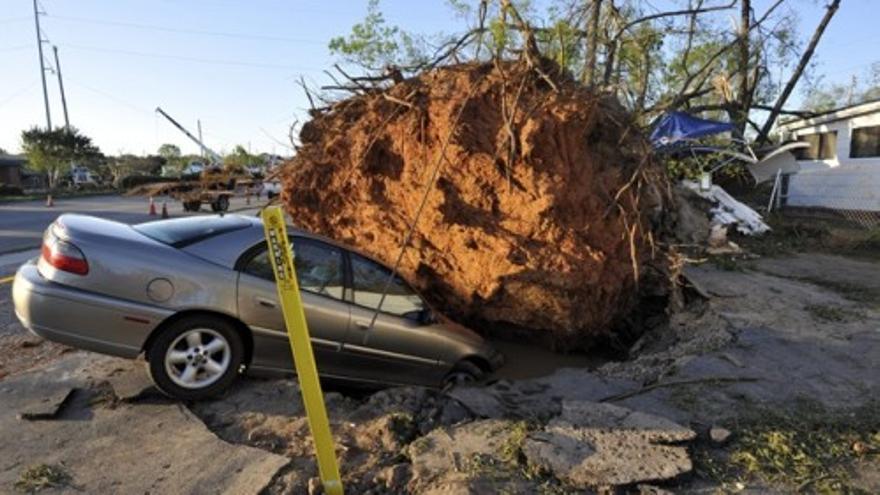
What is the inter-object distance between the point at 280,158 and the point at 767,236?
1181cm

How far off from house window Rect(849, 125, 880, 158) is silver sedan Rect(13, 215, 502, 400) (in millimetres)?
18428

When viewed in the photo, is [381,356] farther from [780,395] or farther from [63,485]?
[780,395]

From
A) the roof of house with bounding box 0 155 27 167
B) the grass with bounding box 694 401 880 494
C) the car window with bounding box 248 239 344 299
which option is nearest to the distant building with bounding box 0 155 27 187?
the roof of house with bounding box 0 155 27 167

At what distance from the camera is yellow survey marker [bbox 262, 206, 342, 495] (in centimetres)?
300

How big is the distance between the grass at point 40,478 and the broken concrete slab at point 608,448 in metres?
2.63

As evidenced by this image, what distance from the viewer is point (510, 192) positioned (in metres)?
6.59

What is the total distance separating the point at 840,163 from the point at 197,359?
21269mm

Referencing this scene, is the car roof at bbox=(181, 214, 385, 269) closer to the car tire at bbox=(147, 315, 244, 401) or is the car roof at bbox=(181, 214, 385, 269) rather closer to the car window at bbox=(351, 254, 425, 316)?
the car tire at bbox=(147, 315, 244, 401)

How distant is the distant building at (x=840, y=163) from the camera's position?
60.6 feet

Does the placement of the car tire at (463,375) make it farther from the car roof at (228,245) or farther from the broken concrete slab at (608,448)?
the car roof at (228,245)

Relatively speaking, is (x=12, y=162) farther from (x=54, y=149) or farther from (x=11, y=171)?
(x=54, y=149)

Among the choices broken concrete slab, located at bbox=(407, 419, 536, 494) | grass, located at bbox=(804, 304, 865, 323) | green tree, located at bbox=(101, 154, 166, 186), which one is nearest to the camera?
broken concrete slab, located at bbox=(407, 419, 536, 494)

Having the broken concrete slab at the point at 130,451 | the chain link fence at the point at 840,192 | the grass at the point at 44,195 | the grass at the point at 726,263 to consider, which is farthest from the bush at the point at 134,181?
the broken concrete slab at the point at 130,451

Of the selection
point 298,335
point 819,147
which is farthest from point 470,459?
point 819,147
